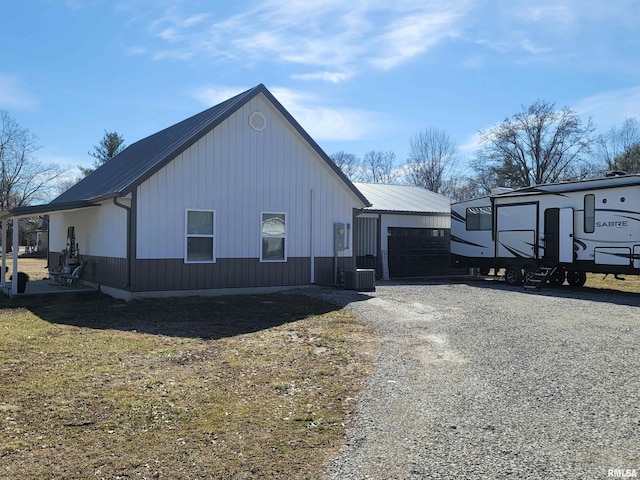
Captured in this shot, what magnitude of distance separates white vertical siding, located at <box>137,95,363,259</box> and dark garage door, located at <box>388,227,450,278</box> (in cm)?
545

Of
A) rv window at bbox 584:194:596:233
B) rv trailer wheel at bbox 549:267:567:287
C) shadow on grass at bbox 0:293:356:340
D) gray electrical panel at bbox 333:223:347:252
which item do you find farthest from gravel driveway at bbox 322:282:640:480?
rv trailer wheel at bbox 549:267:567:287

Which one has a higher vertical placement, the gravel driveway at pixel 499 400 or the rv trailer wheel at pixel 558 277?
the rv trailer wheel at pixel 558 277

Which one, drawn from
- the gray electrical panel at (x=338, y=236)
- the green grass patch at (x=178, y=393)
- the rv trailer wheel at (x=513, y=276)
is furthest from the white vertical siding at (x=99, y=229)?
the rv trailer wheel at (x=513, y=276)

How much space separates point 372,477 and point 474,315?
24.2ft

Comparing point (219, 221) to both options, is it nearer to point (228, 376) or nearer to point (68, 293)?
point (68, 293)

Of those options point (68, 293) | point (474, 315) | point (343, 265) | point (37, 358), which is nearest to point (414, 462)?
point (37, 358)

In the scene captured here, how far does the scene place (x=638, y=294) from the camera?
15164 millimetres

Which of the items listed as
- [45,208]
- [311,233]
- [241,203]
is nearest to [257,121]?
[241,203]

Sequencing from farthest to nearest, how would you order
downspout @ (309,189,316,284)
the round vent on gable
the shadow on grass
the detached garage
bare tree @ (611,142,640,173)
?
bare tree @ (611,142,640,173), the detached garage, downspout @ (309,189,316,284), the round vent on gable, the shadow on grass

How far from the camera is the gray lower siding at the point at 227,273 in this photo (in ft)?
42.1

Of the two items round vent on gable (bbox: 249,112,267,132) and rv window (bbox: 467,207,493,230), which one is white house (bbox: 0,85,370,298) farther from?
rv window (bbox: 467,207,493,230)

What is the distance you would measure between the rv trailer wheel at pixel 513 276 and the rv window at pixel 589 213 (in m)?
2.90

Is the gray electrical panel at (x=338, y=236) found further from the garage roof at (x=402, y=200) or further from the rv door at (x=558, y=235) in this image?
the rv door at (x=558, y=235)

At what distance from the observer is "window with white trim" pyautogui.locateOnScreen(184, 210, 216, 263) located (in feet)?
43.7
